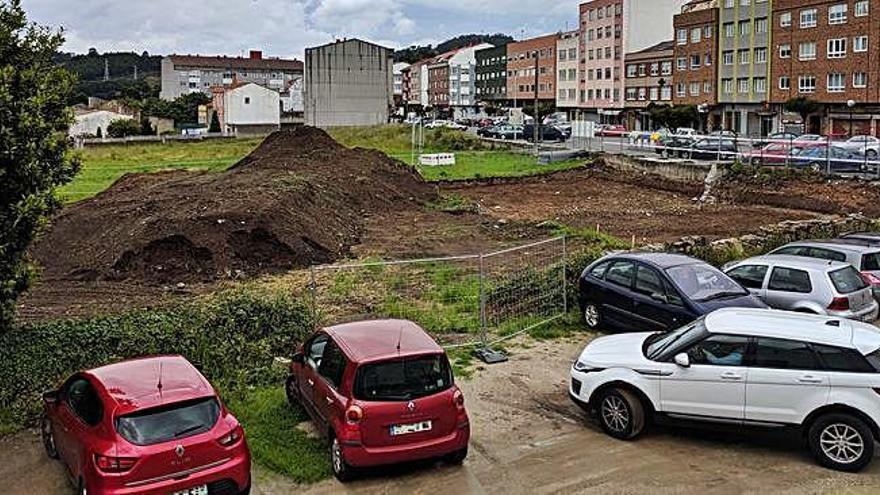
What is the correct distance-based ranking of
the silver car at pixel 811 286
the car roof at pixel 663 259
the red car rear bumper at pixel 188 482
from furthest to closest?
1. the silver car at pixel 811 286
2. the car roof at pixel 663 259
3. the red car rear bumper at pixel 188 482

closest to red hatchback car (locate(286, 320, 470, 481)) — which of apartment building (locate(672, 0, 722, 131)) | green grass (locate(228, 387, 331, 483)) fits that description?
green grass (locate(228, 387, 331, 483))

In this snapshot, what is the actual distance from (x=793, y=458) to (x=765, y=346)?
1.33 meters

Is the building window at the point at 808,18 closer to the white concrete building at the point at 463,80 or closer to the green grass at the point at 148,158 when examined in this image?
the green grass at the point at 148,158

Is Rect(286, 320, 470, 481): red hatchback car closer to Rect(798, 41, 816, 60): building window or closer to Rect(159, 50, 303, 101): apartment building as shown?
Rect(798, 41, 816, 60): building window

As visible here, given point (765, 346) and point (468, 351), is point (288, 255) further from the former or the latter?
point (765, 346)

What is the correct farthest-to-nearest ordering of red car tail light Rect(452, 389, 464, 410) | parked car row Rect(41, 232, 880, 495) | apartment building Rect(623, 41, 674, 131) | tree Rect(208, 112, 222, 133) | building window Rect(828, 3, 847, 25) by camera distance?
1. tree Rect(208, 112, 222, 133)
2. apartment building Rect(623, 41, 674, 131)
3. building window Rect(828, 3, 847, 25)
4. red car tail light Rect(452, 389, 464, 410)
5. parked car row Rect(41, 232, 880, 495)

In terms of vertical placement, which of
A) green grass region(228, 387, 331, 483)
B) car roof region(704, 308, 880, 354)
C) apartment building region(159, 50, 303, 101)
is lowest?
green grass region(228, 387, 331, 483)

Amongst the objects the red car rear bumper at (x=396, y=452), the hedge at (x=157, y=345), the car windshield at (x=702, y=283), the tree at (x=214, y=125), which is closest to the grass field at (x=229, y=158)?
the tree at (x=214, y=125)

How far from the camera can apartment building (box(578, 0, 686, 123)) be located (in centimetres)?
10294

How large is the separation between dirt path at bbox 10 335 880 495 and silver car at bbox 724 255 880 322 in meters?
5.26

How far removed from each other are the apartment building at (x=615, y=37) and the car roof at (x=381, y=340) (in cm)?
9625

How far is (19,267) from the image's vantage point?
1200 centimetres

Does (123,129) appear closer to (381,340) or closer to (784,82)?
(784,82)

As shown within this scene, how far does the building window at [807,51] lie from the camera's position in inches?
2778
